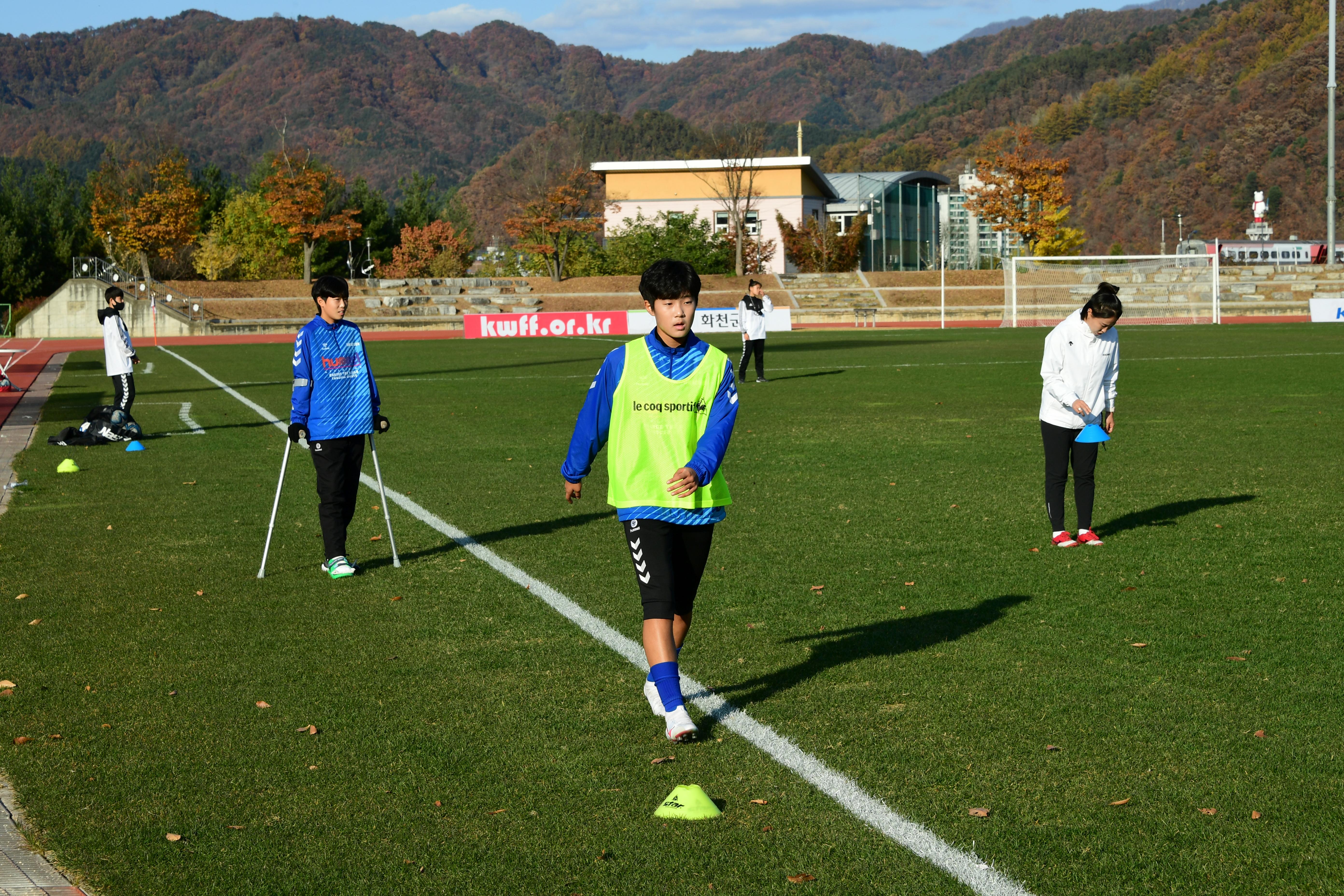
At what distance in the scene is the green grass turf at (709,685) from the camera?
4035mm

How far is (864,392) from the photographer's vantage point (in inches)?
858

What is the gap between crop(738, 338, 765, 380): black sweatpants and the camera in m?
23.9

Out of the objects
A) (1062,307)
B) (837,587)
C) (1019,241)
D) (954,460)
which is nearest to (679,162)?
(1019,241)

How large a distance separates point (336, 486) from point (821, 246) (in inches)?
2786

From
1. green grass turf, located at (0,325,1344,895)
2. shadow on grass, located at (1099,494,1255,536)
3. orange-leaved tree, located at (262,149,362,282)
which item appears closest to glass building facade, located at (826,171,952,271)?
orange-leaved tree, located at (262,149,362,282)

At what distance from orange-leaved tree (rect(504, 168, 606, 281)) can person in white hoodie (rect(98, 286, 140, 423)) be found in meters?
57.2

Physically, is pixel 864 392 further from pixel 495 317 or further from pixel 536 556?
pixel 495 317

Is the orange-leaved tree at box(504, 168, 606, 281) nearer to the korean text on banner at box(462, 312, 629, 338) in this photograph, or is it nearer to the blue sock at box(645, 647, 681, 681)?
the korean text on banner at box(462, 312, 629, 338)

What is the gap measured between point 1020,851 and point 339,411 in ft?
18.9

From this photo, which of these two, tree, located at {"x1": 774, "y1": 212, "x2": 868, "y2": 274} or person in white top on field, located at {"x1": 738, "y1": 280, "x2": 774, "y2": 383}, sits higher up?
tree, located at {"x1": 774, "y1": 212, "x2": 868, "y2": 274}

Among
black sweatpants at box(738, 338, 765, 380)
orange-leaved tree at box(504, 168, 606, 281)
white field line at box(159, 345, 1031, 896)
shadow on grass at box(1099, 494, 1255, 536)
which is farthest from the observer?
orange-leaved tree at box(504, 168, 606, 281)

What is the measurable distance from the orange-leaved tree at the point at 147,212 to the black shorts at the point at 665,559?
70339 millimetres

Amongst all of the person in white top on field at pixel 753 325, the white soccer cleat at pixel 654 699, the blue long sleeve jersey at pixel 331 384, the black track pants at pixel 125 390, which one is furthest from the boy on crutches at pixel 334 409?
the person in white top on field at pixel 753 325

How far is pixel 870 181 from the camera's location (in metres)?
99.9
